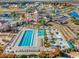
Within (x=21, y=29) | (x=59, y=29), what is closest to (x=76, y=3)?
(x=59, y=29)

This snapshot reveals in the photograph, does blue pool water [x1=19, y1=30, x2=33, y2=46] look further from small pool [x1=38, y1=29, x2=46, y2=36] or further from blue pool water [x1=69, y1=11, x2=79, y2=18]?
blue pool water [x1=69, y1=11, x2=79, y2=18]

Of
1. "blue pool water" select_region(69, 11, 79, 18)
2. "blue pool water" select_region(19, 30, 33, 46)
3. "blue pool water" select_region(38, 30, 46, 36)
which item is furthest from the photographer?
"blue pool water" select_region(69, 11, 79, 18)

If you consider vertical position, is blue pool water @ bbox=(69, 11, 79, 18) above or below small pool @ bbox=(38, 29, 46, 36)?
above

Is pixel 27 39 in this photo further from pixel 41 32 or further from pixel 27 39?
pixel 41 32

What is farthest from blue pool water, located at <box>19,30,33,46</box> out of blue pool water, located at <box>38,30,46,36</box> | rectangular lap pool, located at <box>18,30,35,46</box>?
blue pool water, located at <box>38,30,46,36</box>

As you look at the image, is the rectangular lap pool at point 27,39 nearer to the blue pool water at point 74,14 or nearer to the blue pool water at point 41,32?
the blue pool water at point 41,32

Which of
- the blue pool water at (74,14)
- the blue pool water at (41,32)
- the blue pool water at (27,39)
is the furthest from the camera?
the blue pool water at (74,14)

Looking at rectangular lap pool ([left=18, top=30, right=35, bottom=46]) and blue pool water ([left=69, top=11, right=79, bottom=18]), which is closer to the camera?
rectangular lap pool ([left=18, top=30, right=35, bottom=46])

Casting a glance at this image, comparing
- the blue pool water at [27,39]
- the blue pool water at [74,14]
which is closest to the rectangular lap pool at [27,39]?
the blue pool water at [27,39]

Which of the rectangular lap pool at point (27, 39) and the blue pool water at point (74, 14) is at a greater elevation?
the blue pool water at point (74, 14)

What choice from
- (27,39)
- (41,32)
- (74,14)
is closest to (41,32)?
(41,32)

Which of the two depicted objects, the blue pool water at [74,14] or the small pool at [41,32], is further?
the blue pool water at [74,14]
